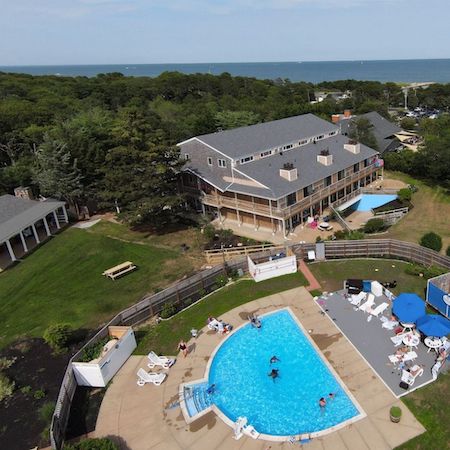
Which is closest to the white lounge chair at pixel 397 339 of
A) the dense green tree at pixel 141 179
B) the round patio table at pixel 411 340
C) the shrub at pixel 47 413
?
the round patio table at pixel 411 340

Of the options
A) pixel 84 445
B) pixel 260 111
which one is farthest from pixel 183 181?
pixel 260 111

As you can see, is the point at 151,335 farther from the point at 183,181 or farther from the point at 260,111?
the point at 260,111

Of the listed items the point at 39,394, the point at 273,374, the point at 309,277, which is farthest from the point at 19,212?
the point at 273,374

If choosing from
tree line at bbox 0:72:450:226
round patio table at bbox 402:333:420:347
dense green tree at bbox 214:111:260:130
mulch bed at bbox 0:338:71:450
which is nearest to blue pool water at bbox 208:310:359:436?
round patio table at bbox 402:333:420:347

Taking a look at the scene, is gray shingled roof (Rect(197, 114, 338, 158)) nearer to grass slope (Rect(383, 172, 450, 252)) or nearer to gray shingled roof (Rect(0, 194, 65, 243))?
grass slope (Rect(383, 172, 450, 252))

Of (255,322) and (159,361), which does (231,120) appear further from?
(159,361)

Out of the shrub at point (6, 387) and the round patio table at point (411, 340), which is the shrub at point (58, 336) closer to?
the shrub at point (6, 387)
